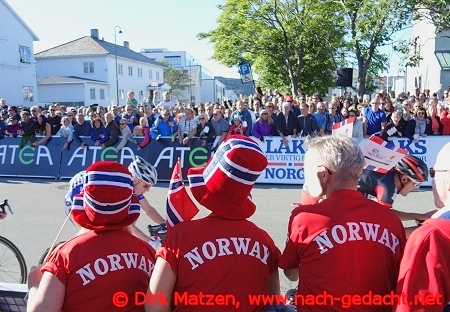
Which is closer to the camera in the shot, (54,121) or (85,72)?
(54,121)

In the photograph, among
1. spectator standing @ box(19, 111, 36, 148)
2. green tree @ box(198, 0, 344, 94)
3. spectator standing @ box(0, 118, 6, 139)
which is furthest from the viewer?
green tree @ box(198, 0, 344, 94)

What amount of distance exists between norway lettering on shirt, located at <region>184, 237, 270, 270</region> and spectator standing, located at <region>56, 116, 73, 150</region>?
10.6 metres

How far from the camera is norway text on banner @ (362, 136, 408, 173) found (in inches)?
136

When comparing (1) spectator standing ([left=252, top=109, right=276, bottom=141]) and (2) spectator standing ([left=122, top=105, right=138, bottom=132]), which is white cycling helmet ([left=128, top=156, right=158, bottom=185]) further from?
(2) spectator standing ([left=122, top=105, right=138, bottom=132])

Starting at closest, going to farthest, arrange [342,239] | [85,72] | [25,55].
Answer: [342,239]
[25,55]
[85,72]

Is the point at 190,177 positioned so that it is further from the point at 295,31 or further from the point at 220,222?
the point at 295,31

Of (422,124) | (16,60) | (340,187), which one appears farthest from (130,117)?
(16,60)

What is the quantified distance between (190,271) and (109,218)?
1.51 feet

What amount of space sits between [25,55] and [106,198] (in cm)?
4368

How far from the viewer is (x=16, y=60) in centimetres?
3941

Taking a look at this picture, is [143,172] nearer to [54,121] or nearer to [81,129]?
[81,129]

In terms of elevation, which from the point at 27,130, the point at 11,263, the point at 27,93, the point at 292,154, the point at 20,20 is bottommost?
the point at 11,263

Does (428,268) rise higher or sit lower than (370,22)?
lower

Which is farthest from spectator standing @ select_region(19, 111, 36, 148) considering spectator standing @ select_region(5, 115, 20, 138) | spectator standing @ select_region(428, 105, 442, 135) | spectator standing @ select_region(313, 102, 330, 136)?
spectator standing @ select_region(428, 105, 442, 135)
